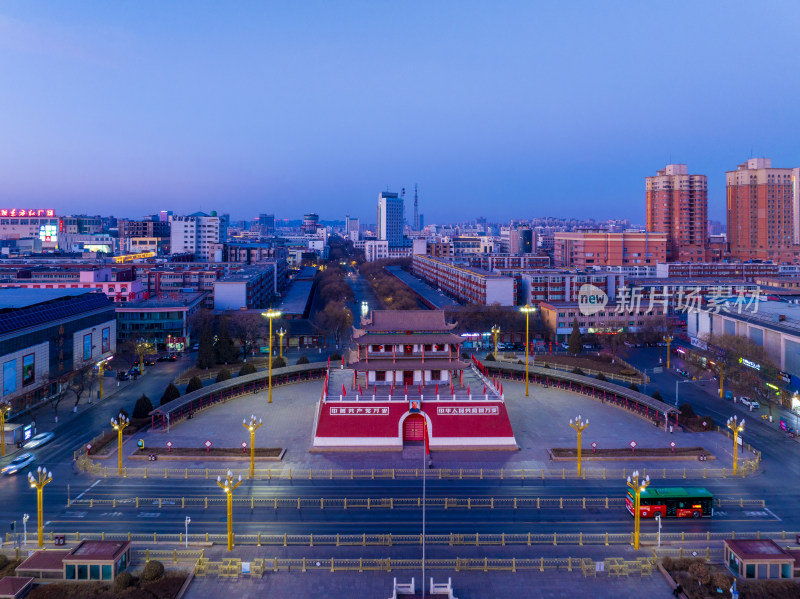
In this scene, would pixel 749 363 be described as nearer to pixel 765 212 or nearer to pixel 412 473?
pixel 412 473

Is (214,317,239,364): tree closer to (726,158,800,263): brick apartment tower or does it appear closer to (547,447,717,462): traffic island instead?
(547,447,717,462): traffic island

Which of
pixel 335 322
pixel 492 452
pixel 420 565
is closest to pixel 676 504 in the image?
pixel 492 452

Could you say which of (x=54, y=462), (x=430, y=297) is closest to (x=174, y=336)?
(x=54, y=462)

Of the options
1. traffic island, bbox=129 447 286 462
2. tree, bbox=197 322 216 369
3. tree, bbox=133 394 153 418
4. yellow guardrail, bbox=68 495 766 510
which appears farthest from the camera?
tree, bbox=197 322 216 369

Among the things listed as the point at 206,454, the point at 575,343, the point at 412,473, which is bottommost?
the point at 412,473

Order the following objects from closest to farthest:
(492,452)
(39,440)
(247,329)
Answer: (492,452) < (39,440) < (247,329)

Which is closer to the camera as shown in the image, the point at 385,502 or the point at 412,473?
the point at 385,502

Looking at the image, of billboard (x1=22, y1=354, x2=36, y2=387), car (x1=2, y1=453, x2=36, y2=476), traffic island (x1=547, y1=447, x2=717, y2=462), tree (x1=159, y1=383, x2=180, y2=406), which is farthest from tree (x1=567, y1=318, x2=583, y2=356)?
billboard (x1=22, y1=354, x2=36, y2=387)

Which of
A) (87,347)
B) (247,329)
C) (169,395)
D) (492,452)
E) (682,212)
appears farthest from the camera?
(682,212)
